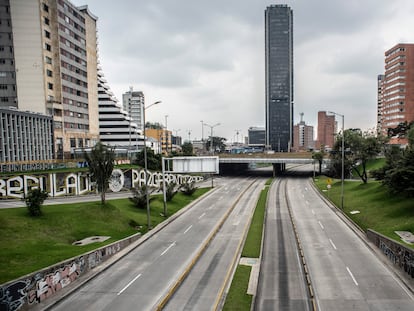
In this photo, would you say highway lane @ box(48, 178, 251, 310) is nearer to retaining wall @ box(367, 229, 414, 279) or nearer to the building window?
retaining wall @ box(367, 229, 414, 279)

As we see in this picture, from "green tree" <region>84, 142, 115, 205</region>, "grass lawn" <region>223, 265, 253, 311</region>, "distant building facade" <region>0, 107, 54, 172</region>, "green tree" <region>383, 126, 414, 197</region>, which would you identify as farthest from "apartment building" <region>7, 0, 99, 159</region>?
"green tree" <region>383, 126, 414, 197</region>

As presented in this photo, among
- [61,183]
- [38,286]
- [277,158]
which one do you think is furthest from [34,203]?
[277,158]

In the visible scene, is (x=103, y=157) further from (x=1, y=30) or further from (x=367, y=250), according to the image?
(x=1, y=30)

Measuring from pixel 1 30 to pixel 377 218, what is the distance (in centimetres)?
8028

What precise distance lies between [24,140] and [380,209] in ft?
185

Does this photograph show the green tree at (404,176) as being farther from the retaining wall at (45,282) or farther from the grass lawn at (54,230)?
the retaining wall at (45,282)

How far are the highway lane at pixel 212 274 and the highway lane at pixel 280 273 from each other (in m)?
2.51

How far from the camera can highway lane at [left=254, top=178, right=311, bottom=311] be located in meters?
18.0

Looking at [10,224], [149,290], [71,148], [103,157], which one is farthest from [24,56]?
[149,290]

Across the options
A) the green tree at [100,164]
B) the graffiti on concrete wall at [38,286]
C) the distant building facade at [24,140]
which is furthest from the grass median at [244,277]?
the distant building facade at [24,140]

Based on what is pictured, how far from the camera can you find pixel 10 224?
27.4 m

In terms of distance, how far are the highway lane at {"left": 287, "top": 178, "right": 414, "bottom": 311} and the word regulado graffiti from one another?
20.9 meters

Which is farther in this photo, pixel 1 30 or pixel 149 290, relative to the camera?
pixel 1 30

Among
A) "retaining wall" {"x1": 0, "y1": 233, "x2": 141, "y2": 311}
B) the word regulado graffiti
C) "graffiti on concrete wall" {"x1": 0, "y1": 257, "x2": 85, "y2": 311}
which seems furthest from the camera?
the word regulado graffiti
